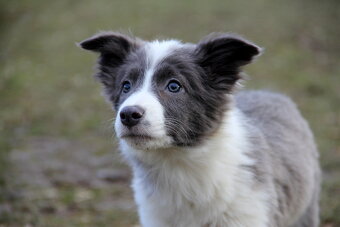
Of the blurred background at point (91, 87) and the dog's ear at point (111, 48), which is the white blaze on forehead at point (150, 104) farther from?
the blurred background at point (91, 87)

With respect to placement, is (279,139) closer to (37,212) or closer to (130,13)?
(37,212)

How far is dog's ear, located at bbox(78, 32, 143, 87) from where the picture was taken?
17.0 ft

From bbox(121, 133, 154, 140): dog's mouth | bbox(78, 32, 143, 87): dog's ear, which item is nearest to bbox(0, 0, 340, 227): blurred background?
bbox(78, 32, 143, 87): dog's ear

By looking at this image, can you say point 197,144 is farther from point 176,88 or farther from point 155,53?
point 155,53

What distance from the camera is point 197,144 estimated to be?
4676 mm

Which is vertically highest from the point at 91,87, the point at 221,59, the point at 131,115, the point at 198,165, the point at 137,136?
the point at 221,59

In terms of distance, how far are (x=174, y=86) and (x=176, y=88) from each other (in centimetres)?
2

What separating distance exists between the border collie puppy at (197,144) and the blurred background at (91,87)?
1375mm

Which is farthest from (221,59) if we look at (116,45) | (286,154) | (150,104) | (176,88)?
(286,154)

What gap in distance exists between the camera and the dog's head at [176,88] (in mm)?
4320

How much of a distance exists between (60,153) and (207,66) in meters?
4.74

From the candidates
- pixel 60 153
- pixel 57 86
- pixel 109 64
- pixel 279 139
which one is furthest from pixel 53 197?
pixel 57 86

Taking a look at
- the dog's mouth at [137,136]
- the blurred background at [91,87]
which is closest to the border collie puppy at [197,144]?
the dog's mouth at [137,136]

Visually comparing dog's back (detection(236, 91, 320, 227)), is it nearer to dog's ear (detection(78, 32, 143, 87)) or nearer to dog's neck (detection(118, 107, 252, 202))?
dog's neck (detection(118, 107, 252, 202))
